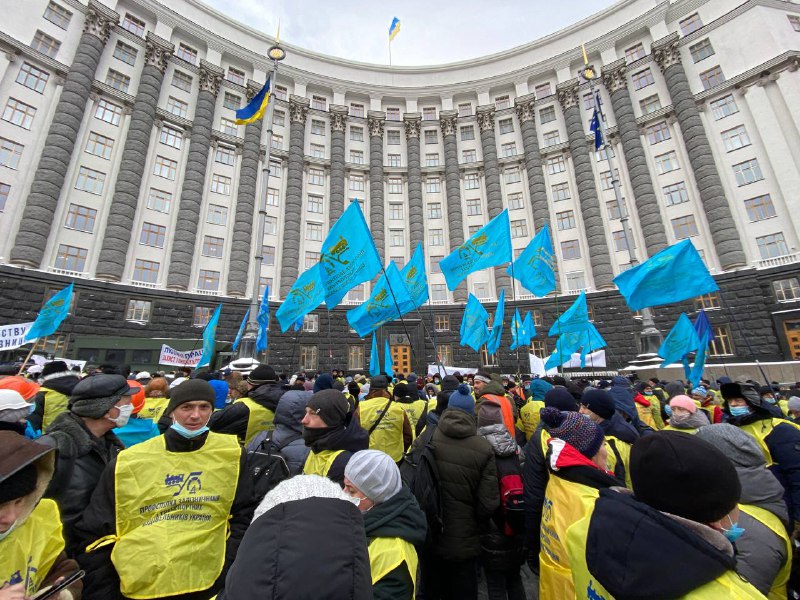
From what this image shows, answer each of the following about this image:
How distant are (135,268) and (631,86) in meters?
36.9

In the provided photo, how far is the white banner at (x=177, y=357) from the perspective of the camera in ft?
36.3

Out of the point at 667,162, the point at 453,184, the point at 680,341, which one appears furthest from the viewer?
the point at 453,184

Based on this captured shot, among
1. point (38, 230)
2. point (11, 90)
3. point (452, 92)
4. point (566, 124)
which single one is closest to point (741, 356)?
point (566, 124)

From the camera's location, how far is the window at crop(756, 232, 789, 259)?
66.5ft

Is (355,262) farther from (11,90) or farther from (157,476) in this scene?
(11,90)

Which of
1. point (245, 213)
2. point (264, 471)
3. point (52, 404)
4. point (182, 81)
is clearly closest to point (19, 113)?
point (182, 81)

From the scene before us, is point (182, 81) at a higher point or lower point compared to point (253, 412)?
higher

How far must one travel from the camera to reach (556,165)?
28.8m

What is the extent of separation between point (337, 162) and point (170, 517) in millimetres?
30487

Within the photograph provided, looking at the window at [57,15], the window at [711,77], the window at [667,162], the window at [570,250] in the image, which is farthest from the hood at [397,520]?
the window at [711,77]

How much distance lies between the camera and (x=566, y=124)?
28.8 metres

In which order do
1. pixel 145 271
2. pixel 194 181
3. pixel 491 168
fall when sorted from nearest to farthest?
pixel 145 271 < pixel 194 181 < pixel 491 168

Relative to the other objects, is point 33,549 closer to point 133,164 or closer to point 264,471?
point 264,471

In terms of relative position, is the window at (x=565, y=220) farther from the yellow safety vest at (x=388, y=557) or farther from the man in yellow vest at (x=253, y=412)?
the yellow safety vest at (x=388, y=557)
